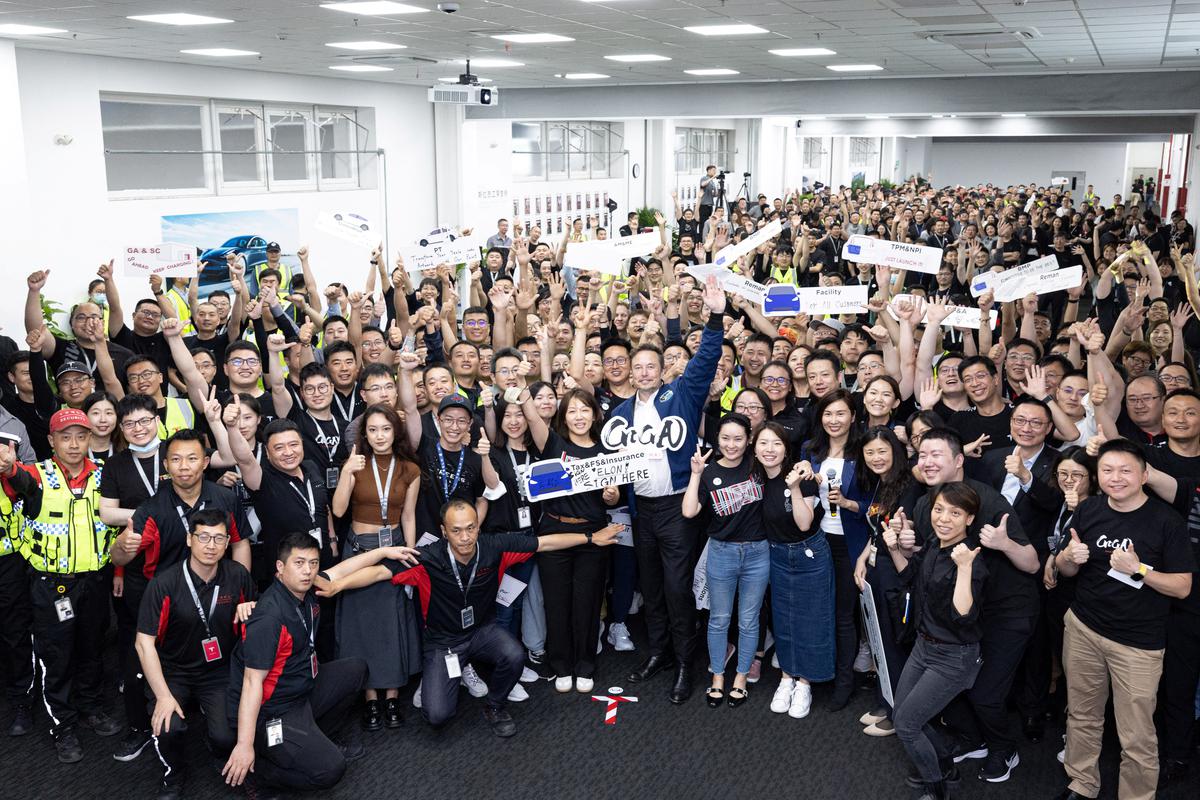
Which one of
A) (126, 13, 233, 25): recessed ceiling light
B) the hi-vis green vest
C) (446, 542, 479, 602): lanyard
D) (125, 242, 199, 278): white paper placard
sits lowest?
(446, 542, 479, 602): lanyard

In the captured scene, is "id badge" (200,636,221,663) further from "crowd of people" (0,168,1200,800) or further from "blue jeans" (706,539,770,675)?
"blue jeans" (706,539,770,675)

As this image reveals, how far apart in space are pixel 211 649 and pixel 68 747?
34.7 inches

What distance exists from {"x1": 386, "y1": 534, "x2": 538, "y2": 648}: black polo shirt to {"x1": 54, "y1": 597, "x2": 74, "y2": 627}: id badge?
1384mm

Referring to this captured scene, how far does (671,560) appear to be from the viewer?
16.1ft

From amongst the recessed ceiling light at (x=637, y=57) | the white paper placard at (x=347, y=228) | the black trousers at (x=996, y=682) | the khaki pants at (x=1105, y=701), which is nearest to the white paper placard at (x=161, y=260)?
the white paper placard at (x=347, y=228)

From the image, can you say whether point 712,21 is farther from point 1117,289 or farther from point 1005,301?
point 1117,289

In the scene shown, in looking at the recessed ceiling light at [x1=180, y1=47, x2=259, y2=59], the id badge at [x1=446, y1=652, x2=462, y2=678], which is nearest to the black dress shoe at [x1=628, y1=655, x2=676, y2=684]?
the id badge at [x1=446, y1=652, x2=462, y2=678]

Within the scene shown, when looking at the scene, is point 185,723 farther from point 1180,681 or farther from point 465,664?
point 1180,681

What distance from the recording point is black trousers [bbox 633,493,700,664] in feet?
16.0

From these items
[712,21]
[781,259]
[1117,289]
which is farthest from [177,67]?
[1117,289]

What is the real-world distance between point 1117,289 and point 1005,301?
3.40m

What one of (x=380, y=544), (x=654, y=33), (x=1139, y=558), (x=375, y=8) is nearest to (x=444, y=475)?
(x=380, y=544)

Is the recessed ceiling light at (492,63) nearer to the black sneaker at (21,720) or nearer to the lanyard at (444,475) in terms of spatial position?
the lanyard at (444,475)

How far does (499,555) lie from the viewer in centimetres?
469
